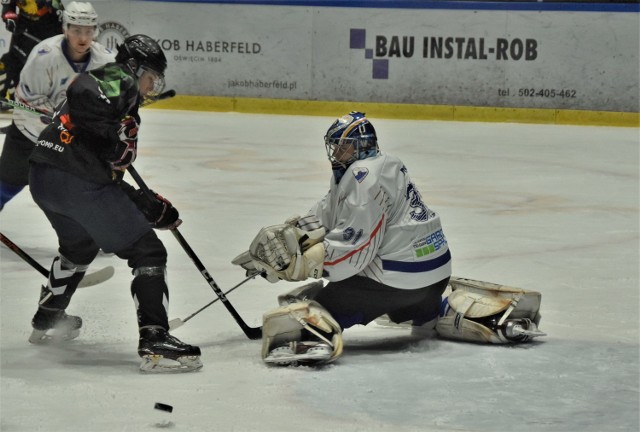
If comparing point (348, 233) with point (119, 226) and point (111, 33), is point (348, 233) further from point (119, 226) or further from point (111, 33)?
point (111, 33)

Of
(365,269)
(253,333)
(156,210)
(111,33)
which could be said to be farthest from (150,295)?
(111,33)

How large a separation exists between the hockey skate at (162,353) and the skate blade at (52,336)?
487 mm

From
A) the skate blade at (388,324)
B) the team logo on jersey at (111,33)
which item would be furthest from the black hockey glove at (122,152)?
the team logo on jersey at (111,33)

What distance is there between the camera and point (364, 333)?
4.04m

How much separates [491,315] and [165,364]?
1035 mm

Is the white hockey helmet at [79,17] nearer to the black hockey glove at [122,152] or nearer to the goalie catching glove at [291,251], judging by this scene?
the black hockey glove at [122,152]

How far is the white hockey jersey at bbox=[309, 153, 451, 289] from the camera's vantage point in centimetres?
359

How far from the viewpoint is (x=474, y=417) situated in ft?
Result: 10.2

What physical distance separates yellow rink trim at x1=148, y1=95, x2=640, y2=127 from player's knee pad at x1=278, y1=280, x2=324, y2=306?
7076 mm

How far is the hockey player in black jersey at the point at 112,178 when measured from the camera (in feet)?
11.3

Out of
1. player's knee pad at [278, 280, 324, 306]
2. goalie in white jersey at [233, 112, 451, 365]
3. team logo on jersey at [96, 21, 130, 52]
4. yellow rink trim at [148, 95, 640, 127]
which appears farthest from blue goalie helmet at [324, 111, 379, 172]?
team logo on jersey at [96, 21, 130, 52]

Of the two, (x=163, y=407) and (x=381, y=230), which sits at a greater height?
(x=381, y=230)

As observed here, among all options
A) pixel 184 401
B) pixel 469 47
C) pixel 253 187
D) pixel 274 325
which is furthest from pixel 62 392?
pixel 469 47

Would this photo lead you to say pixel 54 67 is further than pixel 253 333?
Yes
